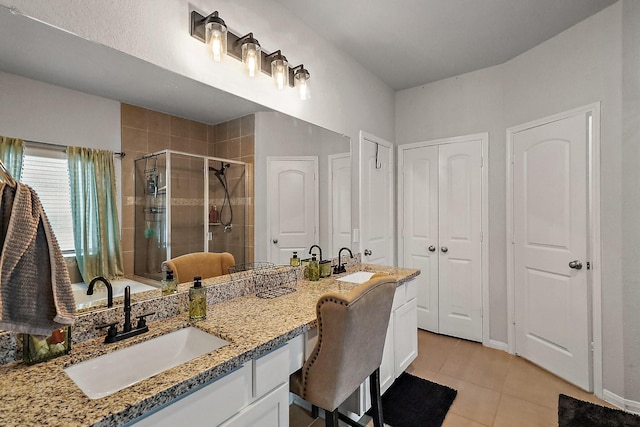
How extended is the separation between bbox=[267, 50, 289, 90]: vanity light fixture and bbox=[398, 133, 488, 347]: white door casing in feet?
6.14

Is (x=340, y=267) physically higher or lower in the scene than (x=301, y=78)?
lower

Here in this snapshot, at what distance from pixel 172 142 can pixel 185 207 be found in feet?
1.03

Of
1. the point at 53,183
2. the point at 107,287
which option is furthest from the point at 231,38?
the point at 107,287

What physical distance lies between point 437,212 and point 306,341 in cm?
231

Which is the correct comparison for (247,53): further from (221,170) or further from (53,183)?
(53,183)

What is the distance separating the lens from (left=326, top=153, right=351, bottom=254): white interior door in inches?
93.8

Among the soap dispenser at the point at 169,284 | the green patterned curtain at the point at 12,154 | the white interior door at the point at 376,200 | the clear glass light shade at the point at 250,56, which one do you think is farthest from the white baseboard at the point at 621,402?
the green patterned curtain at the point at 12,154

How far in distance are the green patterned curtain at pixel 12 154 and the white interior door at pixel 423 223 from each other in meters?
3.05

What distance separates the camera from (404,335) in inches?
85.9

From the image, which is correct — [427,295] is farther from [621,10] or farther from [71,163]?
[71,163]

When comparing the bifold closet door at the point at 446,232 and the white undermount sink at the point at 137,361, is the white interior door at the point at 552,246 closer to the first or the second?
the bifold closet door at the point at 446,232

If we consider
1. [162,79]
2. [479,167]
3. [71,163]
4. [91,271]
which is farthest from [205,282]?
[479,167]

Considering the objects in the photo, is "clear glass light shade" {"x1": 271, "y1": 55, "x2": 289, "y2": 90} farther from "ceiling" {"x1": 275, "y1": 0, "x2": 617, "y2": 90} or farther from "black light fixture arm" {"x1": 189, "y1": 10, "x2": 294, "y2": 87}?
"ceiling" {"x1": 275, "y1": 0, "x2": 617, "y2": 90}

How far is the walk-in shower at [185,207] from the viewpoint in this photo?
1324mm
